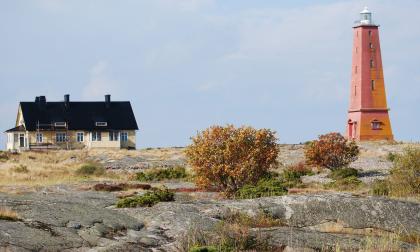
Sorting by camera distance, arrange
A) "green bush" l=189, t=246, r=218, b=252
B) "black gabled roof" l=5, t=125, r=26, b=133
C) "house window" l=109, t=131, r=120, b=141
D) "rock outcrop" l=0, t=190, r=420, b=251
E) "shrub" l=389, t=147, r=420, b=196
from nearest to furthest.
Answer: "green bush" l=189, t=246, r=218, b=252, "rock outcrop" l=0, t=190, r=420, b=251, "shrub" l=389, t=147, r=420, b=196, "black gabled roof" l=5, t=125, r=26, b=133, "house window" l=109, t=131, r=120, b=141

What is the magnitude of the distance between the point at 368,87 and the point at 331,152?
25.4 metres

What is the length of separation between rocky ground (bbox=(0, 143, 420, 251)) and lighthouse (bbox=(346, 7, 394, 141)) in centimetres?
5353

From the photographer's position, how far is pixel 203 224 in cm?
1862

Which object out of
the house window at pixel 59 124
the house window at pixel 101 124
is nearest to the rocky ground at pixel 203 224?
the house window at pixel 59 124

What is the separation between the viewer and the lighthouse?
245ft

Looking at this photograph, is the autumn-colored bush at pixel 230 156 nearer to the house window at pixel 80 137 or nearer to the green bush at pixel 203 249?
the green bush at pixel 203 249

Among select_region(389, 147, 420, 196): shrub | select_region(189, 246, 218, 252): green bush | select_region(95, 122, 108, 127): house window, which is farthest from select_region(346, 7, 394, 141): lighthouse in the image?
select_region(189, 246, 218, 252): green bush

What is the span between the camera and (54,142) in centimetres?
8688

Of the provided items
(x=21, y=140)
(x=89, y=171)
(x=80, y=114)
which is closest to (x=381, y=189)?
(x=89, y=171)

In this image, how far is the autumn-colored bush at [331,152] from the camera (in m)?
51.0

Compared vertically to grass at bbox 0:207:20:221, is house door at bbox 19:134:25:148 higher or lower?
higher

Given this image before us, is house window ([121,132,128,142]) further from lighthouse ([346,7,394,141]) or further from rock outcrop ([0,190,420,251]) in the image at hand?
rock outcrop ([0,190,420,251])

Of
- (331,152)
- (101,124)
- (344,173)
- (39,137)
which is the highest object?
(101,124)

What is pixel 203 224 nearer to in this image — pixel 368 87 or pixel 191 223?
pixel 191 223
